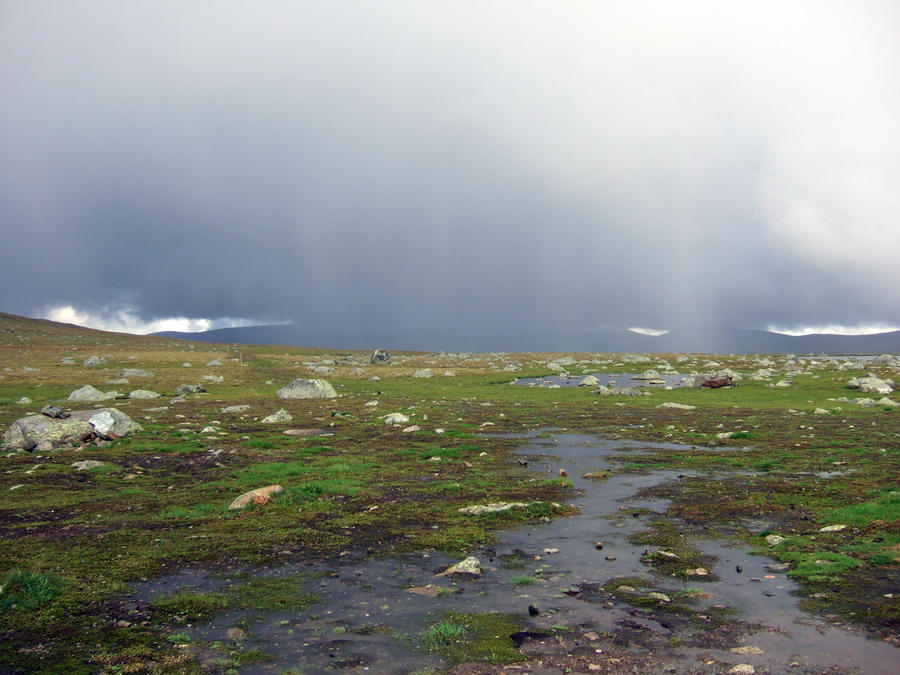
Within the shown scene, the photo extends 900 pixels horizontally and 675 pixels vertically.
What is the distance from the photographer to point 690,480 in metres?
22.2

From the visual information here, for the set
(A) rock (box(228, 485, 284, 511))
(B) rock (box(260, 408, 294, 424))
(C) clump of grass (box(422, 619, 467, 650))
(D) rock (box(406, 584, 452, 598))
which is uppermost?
(C) clump of grass (box(422, 619, 467, 650))

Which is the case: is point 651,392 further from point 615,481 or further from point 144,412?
point 144,412

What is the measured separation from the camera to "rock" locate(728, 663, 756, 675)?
27.2ft

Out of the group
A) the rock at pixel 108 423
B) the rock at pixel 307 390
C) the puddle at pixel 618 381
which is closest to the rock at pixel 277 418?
the rock at pixel 108 423

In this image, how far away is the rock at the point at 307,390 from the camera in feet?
197

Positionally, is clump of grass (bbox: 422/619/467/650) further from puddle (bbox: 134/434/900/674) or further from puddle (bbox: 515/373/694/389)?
puddle (bbox: 515/373/694/389)

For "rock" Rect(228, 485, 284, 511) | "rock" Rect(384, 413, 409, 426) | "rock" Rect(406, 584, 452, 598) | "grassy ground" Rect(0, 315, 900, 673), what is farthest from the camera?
"rock" Rect(384, 413, 409, 426)

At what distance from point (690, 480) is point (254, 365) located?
334 feet

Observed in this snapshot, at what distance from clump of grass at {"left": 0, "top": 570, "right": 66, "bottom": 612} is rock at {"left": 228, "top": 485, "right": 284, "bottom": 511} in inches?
282

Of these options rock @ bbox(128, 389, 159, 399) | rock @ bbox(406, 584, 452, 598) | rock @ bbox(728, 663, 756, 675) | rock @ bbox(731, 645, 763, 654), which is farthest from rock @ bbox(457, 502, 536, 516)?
rock @ bbox(128, 389, 159, 399)

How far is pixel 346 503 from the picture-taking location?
19.8 metres

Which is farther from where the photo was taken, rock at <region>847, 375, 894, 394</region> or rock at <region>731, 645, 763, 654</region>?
rock at <region>847, 375, 894, 394</region>

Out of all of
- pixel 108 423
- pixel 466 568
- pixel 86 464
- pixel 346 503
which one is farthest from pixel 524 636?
pixel 108 423

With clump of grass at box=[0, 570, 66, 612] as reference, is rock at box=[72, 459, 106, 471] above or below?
below
